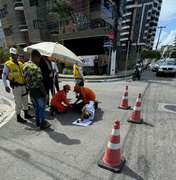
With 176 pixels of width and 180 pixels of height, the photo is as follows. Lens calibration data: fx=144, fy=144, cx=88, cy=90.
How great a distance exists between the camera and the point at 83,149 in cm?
299

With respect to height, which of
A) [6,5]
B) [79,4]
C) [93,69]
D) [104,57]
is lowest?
[93,69]

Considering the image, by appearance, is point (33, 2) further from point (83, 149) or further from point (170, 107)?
point (83, 149)

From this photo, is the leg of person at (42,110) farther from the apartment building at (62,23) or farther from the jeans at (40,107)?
the apartment building at (62,23)

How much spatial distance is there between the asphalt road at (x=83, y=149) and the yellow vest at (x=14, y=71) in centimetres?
129

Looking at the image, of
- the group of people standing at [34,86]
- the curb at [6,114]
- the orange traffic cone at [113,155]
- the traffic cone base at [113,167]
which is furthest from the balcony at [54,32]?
the traffic cone base at [113,167]

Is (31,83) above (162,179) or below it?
above

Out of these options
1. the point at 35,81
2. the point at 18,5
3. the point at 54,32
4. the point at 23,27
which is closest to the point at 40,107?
the point at 35,81

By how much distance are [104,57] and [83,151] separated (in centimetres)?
1268

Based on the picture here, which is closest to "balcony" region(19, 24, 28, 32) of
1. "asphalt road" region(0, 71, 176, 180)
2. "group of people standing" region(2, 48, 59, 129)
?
"group of people standing" region(2, 48, 59, 129)

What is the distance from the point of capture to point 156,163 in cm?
258

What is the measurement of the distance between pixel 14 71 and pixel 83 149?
8.87 feet

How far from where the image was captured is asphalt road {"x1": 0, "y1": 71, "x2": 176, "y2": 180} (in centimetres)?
237

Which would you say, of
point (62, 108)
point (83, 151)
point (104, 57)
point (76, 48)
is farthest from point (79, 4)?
point (83, 151)

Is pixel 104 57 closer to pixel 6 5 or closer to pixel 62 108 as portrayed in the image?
pixel 62 108
